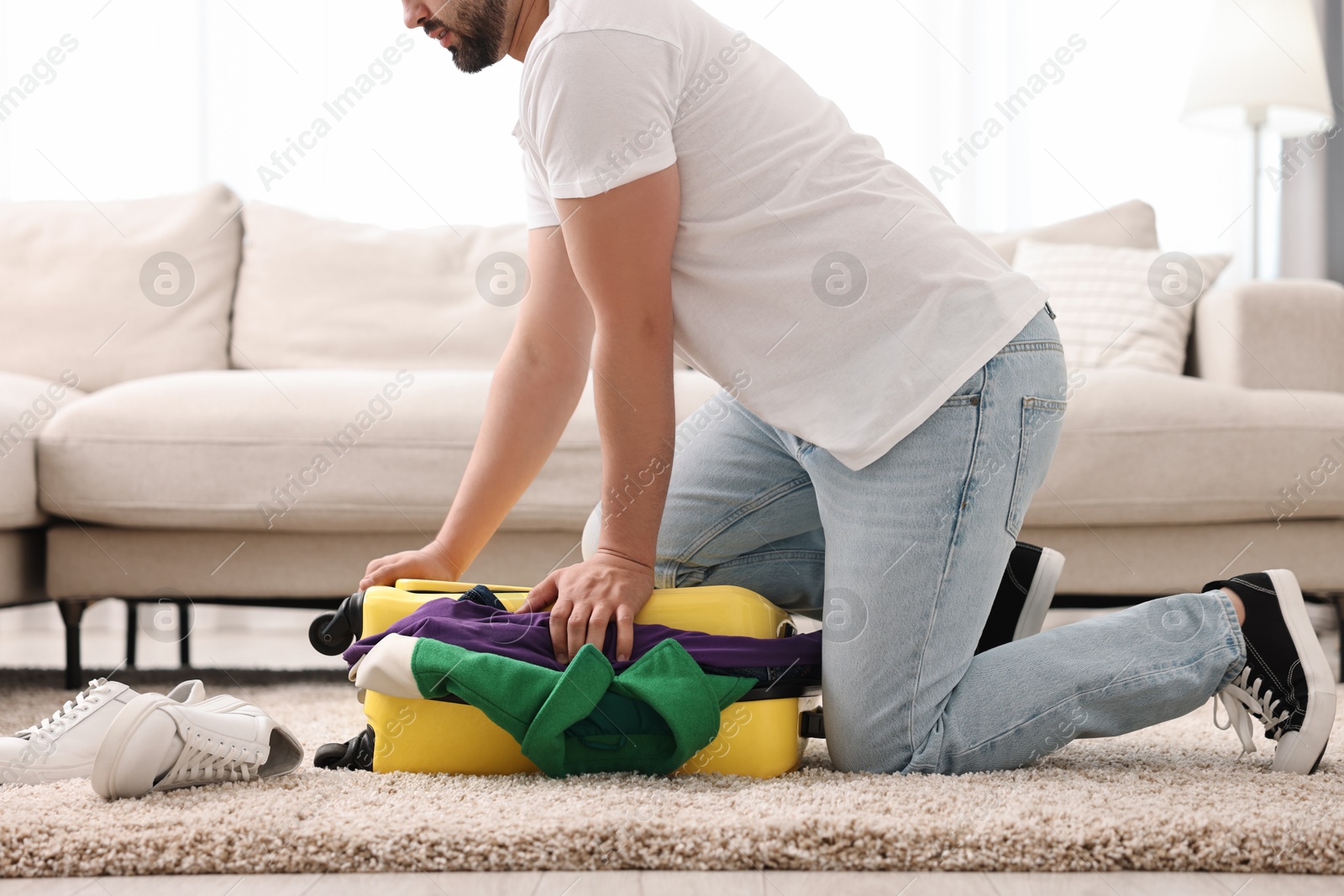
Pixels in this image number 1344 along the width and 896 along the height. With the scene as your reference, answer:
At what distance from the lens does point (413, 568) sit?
3.82 feet

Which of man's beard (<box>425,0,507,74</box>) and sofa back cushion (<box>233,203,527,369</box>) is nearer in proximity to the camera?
man's beard (<box>425,0,507,74</box>)

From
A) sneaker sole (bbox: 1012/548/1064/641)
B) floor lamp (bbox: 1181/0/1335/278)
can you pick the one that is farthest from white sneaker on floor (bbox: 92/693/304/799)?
floor lamp (bbox: 1181/0/1335/278)

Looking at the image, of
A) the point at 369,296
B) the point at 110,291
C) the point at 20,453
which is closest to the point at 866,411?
the point at 20,453

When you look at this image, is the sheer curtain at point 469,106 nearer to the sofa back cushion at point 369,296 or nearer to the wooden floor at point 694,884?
the sofa back cushion at point 369,296

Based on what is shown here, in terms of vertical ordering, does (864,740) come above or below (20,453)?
below

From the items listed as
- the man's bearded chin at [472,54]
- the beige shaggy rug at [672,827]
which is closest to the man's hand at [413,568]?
the beige shaggy rug at [672,827]

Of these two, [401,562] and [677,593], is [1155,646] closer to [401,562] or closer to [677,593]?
[677,593]

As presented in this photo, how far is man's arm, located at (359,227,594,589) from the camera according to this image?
1203 mm

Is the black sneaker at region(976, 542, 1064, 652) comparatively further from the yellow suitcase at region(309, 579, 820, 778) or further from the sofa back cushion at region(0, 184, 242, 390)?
the sofa back cushion at region(0, 184, 242, 390)

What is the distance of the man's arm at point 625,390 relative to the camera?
0.95m

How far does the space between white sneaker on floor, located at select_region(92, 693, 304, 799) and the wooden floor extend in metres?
0.12

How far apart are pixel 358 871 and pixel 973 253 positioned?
2.48ft

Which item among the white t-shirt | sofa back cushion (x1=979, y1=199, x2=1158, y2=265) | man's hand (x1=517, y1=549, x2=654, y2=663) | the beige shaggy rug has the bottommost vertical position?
the beige shaggy rug

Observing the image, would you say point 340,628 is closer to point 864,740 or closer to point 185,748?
point 185,748
